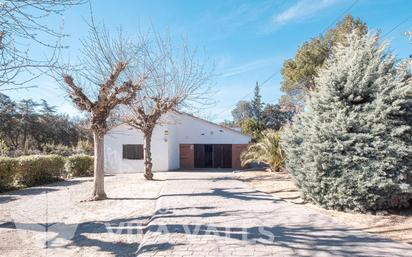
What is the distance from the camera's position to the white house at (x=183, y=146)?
1032 inches

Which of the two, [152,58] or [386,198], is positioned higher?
[152,58]

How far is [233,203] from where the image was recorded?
10180mm

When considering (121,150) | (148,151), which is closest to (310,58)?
(148,151)

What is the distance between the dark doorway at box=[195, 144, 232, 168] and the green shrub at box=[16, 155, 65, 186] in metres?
12.6

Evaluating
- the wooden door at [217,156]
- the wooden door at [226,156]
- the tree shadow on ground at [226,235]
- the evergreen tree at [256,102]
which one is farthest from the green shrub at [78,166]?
the evergreen tree at [256,102]

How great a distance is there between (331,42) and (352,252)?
71.9ft

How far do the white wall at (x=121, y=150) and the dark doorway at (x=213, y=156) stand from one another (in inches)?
156

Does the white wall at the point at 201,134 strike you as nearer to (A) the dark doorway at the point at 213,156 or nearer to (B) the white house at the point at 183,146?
(B) the white house at the point at 183,146

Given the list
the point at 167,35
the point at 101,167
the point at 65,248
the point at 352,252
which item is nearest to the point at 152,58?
the point at 167,35

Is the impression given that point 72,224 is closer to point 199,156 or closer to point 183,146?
point 183,146

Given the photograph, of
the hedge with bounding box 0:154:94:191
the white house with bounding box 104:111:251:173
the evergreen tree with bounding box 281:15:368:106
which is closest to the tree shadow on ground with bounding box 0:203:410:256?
the hedge with bounding box 0:154:94:191

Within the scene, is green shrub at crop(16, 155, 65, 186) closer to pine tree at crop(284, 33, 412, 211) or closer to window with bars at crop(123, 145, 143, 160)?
window with bars at crop(123, 145, 143, 160)

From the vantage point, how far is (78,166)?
2150cm

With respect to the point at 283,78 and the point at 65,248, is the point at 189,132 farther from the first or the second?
the point at 65,248
